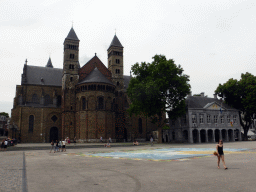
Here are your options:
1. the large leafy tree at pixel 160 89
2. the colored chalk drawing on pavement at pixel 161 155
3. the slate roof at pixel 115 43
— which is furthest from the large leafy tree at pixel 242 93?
the colored chalk drawing on pavement at pixel 161 155

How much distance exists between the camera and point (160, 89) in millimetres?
42781

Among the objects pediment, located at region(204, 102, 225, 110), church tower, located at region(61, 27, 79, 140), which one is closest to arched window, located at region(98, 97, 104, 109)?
church tower, located at region(61, 27, 79, 140)

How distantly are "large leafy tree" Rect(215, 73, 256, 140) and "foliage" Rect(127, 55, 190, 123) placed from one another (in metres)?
15.3

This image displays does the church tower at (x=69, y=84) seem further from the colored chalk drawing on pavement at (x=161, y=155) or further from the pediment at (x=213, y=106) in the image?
the pediment at (x=213, y=106)

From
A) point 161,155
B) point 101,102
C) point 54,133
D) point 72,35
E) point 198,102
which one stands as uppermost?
point 72,35

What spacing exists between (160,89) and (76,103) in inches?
872

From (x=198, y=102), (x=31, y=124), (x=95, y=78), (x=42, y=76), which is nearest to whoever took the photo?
(x=198, y=102)

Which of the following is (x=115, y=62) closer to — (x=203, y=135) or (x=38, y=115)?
(x=38, y=115)

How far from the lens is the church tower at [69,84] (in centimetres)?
5275

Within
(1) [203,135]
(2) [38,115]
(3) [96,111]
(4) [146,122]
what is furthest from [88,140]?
(1) [203,135]

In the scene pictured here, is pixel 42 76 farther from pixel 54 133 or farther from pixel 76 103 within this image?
pixel 54 133

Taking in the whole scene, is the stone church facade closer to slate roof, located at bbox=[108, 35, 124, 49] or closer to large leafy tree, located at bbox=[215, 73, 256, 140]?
slate roof, located at bbox=[108, 35, 124, 49]

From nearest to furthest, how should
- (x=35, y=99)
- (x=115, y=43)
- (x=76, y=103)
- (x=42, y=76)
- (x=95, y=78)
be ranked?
(x=95, y=78), (x=76, y=103), (x=35, y=99), (x=115, y=43), (x=42, y=76)

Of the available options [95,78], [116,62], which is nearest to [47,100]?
[95,78]
